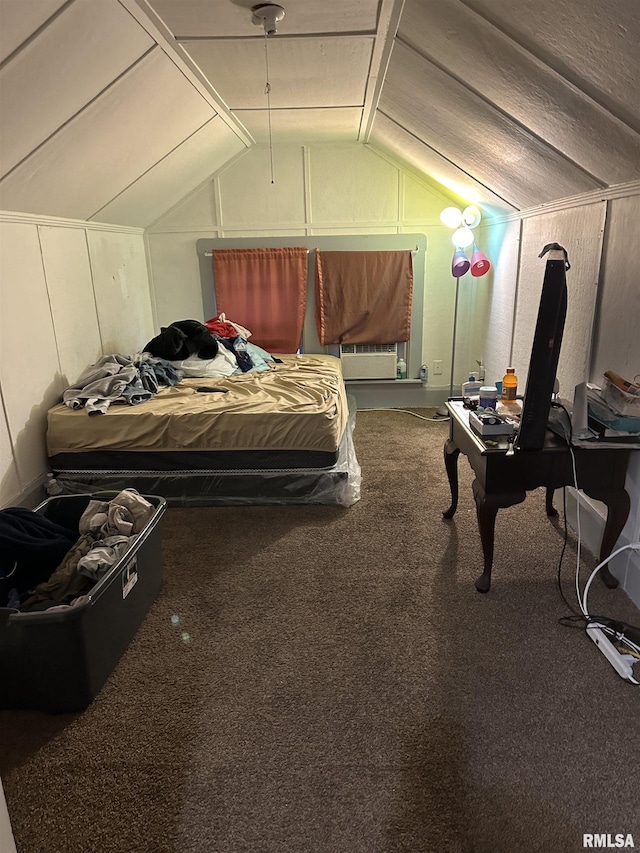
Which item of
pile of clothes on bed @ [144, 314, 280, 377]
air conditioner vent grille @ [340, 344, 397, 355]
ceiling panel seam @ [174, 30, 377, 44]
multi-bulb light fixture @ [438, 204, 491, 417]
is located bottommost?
air conditioner vent grille @ [340, 344, 397, 355]

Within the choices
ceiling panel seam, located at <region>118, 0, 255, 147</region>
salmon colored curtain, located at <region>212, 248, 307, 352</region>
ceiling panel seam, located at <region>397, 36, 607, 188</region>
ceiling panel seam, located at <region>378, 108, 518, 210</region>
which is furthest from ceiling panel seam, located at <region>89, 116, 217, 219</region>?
ceiling panel seam, located at <region>397, 36, 607, 188</region>

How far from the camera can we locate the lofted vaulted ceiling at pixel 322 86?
1.74 m

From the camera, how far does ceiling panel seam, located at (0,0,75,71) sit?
1.78m

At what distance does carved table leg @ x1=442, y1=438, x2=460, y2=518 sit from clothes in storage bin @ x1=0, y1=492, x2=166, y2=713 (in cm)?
160

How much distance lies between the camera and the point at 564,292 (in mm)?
2084

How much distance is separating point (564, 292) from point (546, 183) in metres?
1.06

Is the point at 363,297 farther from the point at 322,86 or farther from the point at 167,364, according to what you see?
the point at 322,86

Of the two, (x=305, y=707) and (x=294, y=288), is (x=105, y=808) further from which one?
(x=294, y=288)

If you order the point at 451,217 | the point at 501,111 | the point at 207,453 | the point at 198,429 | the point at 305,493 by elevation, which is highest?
the point at 501,111

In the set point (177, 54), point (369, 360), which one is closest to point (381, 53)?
point (177, 54)

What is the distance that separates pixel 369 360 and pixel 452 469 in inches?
89.6

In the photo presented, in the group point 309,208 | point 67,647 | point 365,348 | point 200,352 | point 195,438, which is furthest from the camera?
point 365,348

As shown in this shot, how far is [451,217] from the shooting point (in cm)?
438

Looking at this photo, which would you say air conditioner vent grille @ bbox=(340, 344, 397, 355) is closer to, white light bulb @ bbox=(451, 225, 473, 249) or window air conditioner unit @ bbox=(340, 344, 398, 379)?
window air conditioner unit @ bbox=(340, 344, 398, 379)
